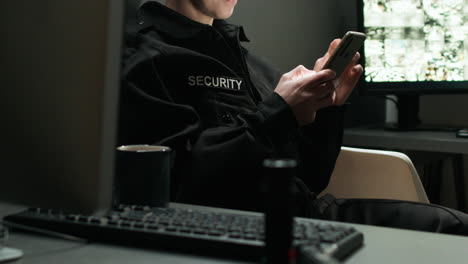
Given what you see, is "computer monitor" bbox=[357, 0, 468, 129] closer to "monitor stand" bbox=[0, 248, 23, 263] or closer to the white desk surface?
the white desk surface

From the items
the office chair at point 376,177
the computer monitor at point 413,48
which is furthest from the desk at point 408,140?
the office chair at point 376,177

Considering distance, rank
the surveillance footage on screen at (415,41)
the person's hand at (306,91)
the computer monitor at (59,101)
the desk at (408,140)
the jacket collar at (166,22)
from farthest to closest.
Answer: the surveillance footage on screen at (415,41) < the desk at (408,140) < the jacket collar at (166,22) < the person's hand at (306,91) < the computer monitor at (59,101)

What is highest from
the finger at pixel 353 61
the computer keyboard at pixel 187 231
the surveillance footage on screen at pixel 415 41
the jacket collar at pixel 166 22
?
the surveillance footage on screen at pixel 415 41

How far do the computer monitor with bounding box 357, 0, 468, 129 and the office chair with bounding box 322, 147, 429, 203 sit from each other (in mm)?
737

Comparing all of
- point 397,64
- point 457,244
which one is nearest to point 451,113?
point 397,64

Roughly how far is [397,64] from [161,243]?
1.94 meters

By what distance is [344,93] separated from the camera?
1.66 meters

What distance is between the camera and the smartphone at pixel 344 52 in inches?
55.5

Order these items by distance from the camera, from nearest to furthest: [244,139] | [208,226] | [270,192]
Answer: [270,192], [208,226], [244,139]

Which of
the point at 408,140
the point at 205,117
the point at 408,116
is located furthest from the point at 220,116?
the point at 408,116

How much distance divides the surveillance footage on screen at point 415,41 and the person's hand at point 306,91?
105 cm

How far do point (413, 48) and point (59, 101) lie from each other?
2071 mm

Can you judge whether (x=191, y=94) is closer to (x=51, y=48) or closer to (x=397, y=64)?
(x=51, y=48)

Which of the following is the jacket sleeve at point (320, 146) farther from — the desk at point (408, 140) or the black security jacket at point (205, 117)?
the desk at point (408, 140)
